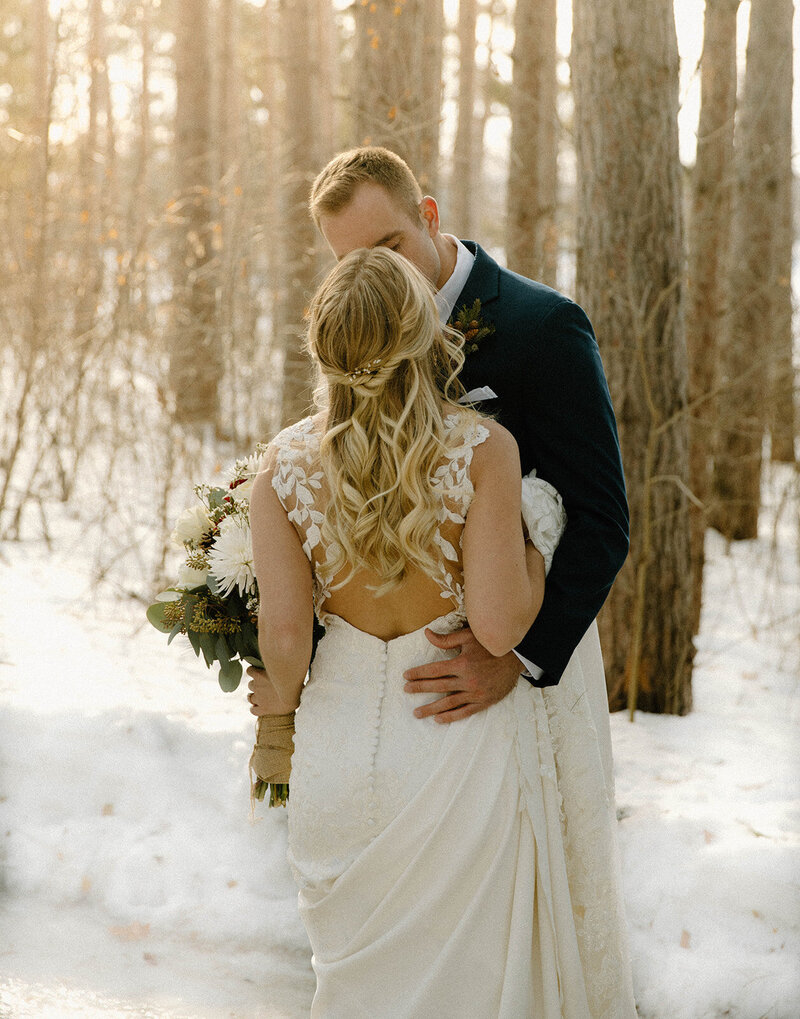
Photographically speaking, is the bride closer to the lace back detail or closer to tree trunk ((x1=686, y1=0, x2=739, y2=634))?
the lace back detail

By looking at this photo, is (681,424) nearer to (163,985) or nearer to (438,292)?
(438,292)

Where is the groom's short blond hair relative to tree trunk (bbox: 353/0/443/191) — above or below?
below

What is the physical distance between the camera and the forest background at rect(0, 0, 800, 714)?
14.7ft

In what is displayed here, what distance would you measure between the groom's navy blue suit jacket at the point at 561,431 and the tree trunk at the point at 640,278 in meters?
1.99

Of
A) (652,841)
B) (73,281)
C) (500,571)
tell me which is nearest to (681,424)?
(652,841)

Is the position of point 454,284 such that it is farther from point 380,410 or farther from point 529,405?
point 380,410

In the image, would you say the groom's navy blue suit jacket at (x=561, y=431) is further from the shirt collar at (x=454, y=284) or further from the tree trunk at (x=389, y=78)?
the tree trunk at (x=389, y=78)

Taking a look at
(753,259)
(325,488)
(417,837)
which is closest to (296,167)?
(753,259)

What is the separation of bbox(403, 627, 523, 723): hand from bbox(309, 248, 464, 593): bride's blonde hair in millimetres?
217

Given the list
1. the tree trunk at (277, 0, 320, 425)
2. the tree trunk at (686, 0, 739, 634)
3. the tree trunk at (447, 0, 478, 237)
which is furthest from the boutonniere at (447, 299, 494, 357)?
the tree trunk at (447, 0, 478, 237)

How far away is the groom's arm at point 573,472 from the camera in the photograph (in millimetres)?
2254

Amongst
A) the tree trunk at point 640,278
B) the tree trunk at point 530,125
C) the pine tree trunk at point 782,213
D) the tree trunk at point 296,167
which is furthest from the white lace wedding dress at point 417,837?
the tree trunk at point 530,125

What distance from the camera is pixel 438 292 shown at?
2.61 meters

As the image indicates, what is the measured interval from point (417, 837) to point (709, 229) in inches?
274
